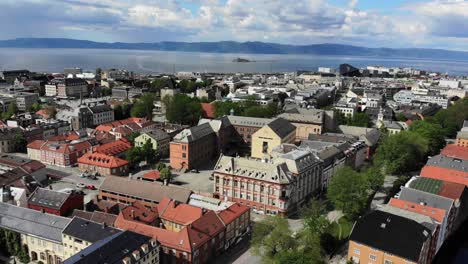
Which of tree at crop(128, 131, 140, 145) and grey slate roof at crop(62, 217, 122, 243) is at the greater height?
tree at crop(128, 131, 140, 145)

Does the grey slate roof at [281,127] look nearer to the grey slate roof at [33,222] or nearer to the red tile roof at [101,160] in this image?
the red tile roof at [101,160]

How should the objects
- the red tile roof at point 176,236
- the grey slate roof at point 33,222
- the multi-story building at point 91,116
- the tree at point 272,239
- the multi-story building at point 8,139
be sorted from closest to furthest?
the red tile roof at point 176,236
the tree at point 272,239
the grey slate roof at point 33,222
the multi-story building at point 8,139
the multi-story building at point 91,116

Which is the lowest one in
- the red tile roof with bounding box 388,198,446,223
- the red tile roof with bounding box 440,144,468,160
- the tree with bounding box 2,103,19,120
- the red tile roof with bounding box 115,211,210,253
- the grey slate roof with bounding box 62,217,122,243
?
the red tile roof with bounding box 115,211,210,253

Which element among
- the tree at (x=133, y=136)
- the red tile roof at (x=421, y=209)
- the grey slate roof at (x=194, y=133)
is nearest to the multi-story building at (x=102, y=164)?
the grey slate roof at (x=194, y=133)

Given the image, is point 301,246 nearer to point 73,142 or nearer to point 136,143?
point 136,143

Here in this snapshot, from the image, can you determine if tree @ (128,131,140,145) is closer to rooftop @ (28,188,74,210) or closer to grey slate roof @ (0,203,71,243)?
rooftop @ (28,188,74,210)

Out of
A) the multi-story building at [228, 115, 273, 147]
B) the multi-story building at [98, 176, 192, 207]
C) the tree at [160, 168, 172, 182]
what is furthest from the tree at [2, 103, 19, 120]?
the multi-story building at [98, 176, 192, 207]

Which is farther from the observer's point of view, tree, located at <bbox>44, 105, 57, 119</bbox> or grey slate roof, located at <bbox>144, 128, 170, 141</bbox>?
tree, located at <bbox>44, 105, 57, 119</bbox>
